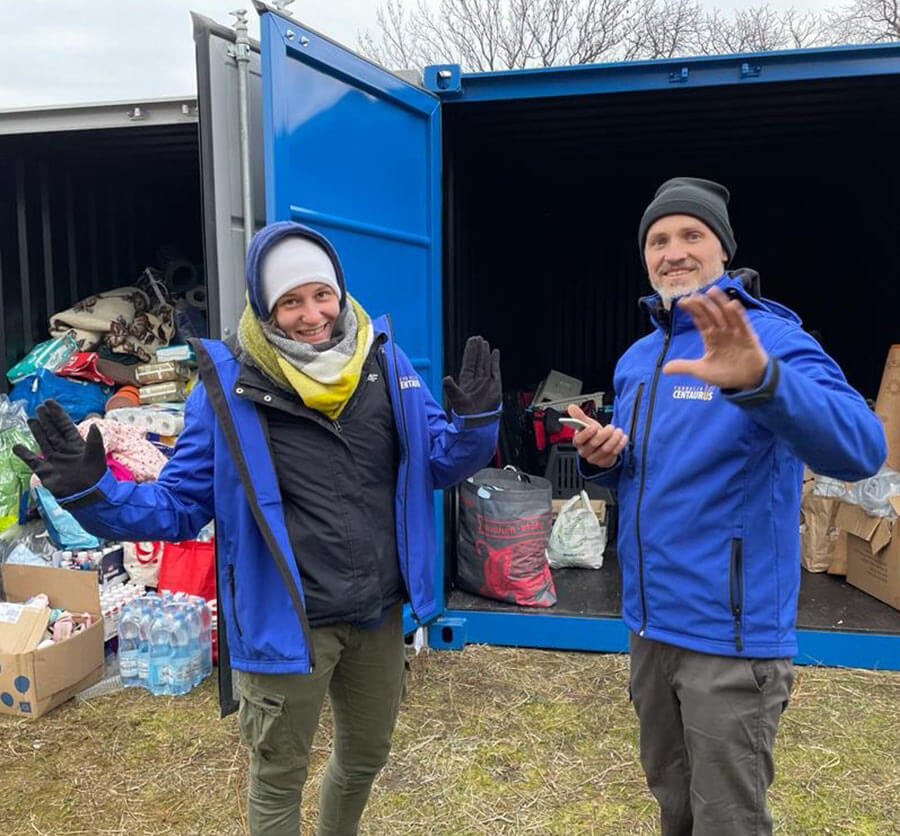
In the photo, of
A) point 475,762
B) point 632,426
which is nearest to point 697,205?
point 632,426

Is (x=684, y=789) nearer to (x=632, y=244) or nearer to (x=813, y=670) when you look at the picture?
(x=813, y=670)

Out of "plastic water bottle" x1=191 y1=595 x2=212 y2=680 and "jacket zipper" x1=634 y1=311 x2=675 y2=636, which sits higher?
"jacket zipper" x1=634 y1=311 x2=675 y2=636

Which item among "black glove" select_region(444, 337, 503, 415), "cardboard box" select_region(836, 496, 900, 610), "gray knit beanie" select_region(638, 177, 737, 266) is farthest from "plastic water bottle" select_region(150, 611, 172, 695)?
"cardboard box" select_region(836, 496, 900, 610)

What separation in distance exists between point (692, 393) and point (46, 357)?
179 inches

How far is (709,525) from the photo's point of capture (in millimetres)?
1615

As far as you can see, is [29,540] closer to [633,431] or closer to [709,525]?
[633,431]

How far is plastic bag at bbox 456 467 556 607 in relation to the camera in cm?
387

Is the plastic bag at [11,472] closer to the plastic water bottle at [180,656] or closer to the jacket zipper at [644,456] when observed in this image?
the plastic water bottle at [180,656]

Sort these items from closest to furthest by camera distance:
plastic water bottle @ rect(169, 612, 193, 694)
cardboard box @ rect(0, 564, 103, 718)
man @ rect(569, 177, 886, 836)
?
man @ rect(569, 177, 886, 836), cardboard box @ rect(0, 564, 103, 718), plastic water bottle @ rect(169, 612, 193, 694)

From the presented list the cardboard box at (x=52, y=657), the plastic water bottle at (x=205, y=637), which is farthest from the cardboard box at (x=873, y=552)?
the cardboard box at (x=52, y=657)

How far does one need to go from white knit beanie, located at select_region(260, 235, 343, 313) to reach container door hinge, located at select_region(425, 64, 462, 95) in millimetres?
2188

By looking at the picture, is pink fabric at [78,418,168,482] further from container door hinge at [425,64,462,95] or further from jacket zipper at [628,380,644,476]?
jacket zipper at [628,380,644,476]

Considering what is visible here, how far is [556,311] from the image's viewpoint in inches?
329

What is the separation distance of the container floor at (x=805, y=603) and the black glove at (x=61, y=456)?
8.41 ft
